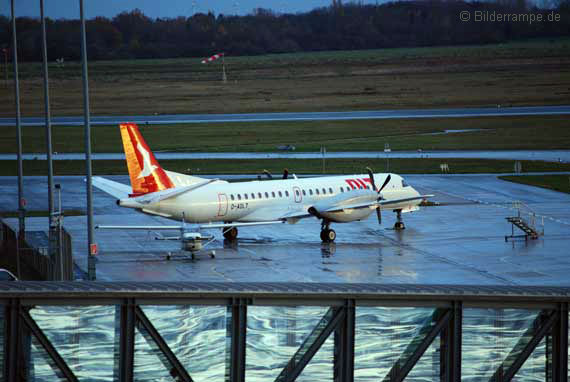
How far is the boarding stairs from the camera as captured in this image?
162ft

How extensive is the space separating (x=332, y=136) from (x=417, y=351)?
9147 cm

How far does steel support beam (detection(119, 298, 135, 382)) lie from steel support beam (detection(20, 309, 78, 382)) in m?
0.79

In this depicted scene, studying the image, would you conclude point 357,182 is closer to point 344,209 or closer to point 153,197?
point 344,209

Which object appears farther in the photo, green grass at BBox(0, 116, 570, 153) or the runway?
the runway

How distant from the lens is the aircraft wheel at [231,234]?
4947 cm

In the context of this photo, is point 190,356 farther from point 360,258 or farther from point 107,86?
point 107,86

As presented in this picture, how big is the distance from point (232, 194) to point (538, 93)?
110 m

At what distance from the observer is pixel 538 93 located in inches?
5846

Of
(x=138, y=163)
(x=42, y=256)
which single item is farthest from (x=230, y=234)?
(x=42, y=256)

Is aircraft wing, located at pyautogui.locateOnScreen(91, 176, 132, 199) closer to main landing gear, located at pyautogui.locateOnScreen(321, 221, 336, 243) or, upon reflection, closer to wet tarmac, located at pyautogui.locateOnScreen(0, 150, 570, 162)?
main landing gear, located at pyautogui.locateOnScreen(321, 221, 336, 243)

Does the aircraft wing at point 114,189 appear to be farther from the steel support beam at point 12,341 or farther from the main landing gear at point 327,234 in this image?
the steel support beam at point 12,341

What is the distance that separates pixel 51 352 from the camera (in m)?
14.4

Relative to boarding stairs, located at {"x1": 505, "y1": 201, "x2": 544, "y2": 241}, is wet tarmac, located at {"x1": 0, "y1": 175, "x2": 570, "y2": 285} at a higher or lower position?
lower

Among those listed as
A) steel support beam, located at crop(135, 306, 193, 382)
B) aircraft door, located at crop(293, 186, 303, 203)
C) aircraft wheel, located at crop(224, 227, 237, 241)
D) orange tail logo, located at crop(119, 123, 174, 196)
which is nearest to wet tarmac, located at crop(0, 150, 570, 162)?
aircraft door, located at crop(293, 186, 303, 203)
